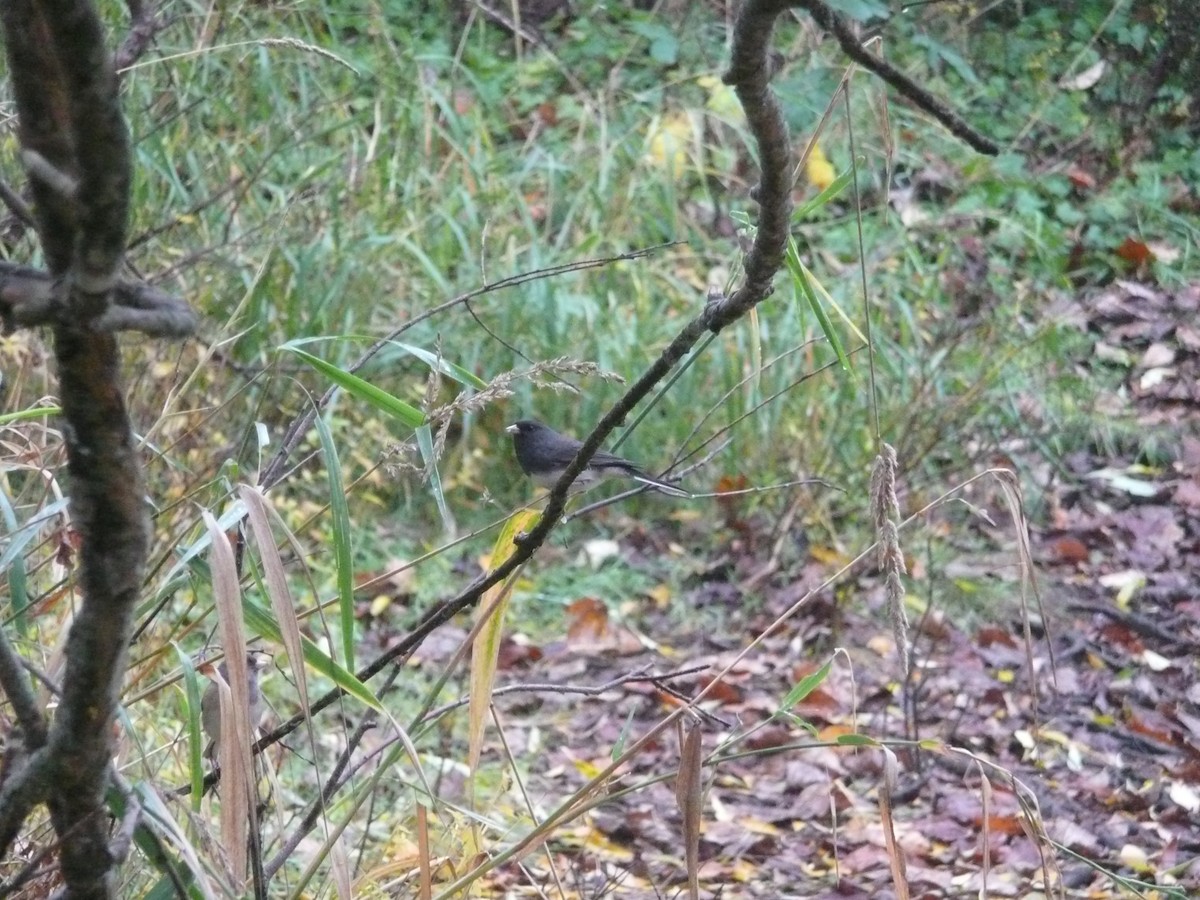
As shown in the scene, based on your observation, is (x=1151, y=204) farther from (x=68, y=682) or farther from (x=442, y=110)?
(x=68, y=682)

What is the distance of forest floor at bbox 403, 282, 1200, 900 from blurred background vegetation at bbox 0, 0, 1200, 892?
25cm

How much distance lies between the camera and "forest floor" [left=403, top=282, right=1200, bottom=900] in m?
2.73

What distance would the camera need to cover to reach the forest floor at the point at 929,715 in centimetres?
273

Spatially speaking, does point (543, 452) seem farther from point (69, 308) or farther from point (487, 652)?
point (69, 308)

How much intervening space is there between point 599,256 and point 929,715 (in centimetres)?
219

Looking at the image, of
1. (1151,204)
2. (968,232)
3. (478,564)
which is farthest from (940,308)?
(478,564)

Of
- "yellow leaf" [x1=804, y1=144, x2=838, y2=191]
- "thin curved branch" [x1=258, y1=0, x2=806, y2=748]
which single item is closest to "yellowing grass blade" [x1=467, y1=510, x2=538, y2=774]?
"thin curved branch" [x1=258, y1=0, x2=806, y2=748]

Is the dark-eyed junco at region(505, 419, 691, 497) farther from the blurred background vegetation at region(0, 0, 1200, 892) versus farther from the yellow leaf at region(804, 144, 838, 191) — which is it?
the yellow leaf at region(804, 144, 838, 191)

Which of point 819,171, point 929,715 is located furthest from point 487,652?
point 819,171

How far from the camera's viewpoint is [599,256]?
4980mm

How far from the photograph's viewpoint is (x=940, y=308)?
5.16 meters

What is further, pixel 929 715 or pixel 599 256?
pixel 599 256

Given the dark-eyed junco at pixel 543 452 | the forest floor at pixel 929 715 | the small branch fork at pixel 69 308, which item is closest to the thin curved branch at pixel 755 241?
the small branch fork at pixel 69 308

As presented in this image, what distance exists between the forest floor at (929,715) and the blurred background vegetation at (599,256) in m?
0.25
